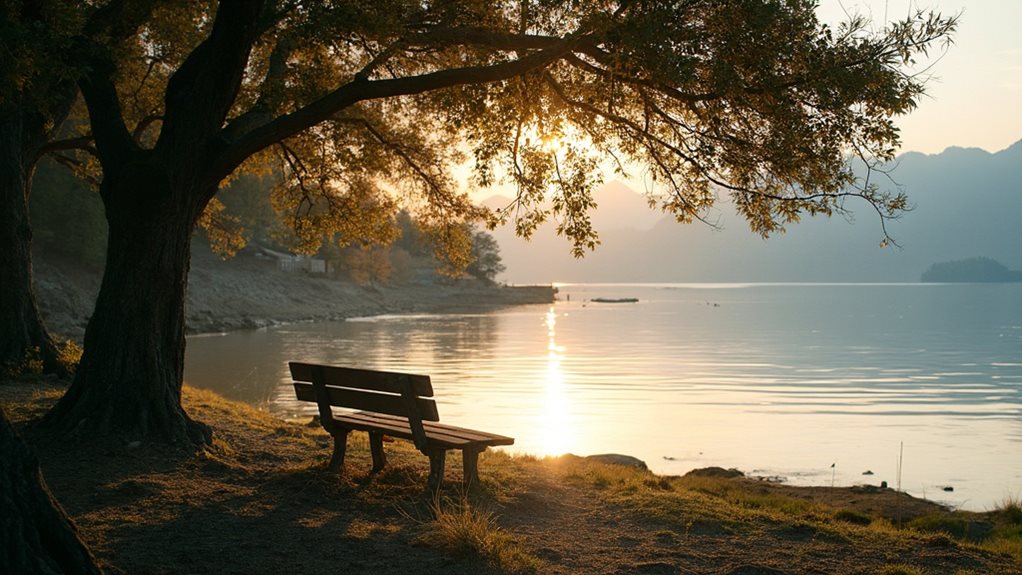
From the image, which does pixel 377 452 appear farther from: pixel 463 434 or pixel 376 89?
pixel 376 89

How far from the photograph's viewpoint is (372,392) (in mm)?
9164

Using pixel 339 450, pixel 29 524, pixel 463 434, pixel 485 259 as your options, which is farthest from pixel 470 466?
pixel 485 259

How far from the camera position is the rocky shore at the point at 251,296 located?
51.5 m

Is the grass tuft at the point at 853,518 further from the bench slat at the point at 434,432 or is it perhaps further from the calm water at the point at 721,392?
the calm water at the point at 721,392

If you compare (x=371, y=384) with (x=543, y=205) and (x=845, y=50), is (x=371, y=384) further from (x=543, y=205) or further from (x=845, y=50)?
(x=845, y=50)

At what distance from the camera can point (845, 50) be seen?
32.2 ft

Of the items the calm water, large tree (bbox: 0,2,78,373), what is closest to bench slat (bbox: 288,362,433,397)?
large tree (bbox: 0,2,78,373)

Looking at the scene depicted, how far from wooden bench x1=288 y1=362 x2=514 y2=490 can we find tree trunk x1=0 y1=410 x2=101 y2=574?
354cm

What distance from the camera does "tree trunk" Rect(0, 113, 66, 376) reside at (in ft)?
50.3

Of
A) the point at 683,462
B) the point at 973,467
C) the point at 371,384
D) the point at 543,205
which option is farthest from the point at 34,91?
the point at 973,467

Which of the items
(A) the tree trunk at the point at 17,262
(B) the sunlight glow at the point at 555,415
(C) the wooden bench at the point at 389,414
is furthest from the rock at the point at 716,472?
(A) the tree trunk at the point at 17,262

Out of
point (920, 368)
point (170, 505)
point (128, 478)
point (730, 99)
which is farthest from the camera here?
point (920, 368)

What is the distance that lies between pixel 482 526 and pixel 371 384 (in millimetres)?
2523

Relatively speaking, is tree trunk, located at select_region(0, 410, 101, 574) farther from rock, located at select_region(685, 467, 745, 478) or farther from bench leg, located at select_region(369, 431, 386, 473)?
rock, located at select_region(685, 467, 745, 478)
